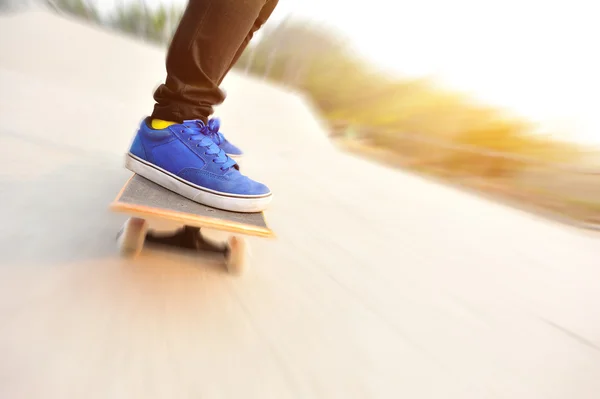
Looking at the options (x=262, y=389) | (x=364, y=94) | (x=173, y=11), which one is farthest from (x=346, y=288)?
(x=173, y=11)

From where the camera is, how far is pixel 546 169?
2.49 m

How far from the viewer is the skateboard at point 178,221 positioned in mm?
616

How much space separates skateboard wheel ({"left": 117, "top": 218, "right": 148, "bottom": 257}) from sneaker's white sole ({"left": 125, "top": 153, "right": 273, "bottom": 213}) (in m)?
0.09

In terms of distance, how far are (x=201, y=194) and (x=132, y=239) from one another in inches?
5.9

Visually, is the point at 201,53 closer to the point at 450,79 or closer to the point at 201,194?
the point at 201,194

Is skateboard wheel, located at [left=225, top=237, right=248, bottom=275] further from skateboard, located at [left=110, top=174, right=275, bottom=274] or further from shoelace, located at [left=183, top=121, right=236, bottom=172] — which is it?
shoelace, located at [left=183, top=121, right=236, bottom=172]

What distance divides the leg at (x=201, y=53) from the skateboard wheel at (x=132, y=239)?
22cm

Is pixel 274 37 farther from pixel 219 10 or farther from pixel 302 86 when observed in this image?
pixel 219 10

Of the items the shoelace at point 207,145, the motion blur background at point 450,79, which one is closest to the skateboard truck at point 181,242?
the shoelace at point 207,145

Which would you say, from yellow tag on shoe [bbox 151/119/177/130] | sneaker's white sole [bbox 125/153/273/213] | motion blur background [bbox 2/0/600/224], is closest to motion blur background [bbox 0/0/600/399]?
motion blur background [bbox 2/0/600/224]

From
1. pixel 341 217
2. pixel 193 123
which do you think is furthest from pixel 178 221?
pixel 341 217

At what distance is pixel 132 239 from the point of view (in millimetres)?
688

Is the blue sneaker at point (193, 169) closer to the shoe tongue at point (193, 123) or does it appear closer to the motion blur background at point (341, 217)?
the shoe tongue at point (193, 123)

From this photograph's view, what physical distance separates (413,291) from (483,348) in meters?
0.21
